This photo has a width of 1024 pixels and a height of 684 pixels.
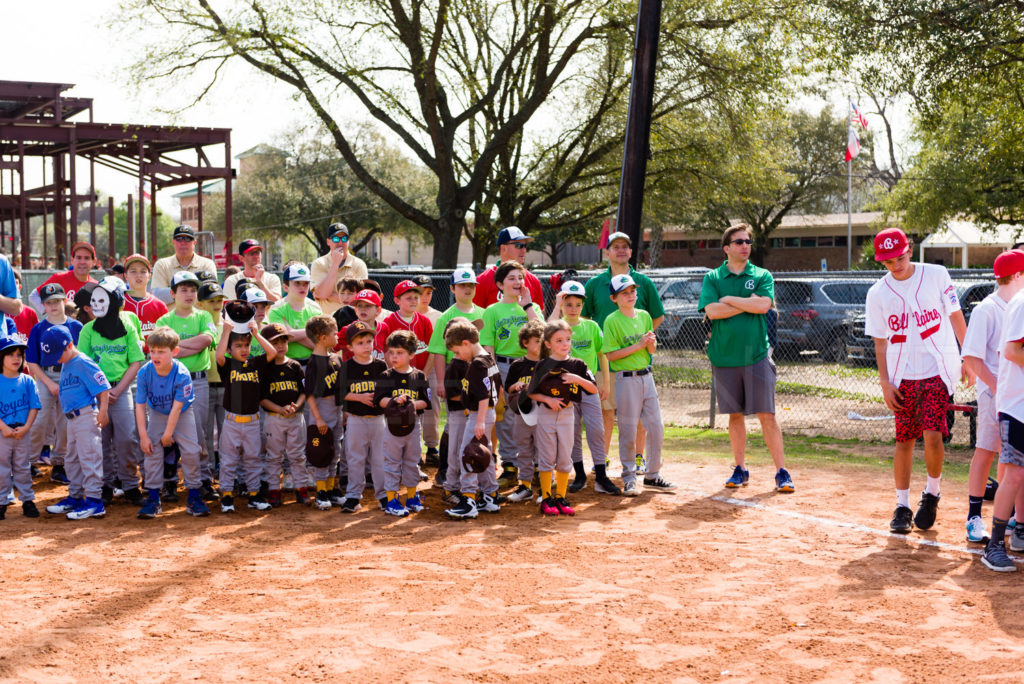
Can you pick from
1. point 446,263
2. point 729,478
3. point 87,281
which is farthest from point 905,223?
point 87,281

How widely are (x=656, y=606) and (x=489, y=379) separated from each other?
2.48 metres

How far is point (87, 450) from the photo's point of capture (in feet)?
22.7

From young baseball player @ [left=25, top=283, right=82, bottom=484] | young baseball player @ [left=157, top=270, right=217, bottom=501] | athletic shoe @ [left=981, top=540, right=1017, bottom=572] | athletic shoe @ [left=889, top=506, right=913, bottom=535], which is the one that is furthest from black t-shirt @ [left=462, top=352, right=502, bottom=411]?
athletic shoe @ [left=981, top=540, right=1017, bottom=572]

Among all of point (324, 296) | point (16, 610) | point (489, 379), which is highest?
point (324, 296)

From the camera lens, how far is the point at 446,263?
67.9 ft

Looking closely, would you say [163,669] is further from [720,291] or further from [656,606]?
[720,291]

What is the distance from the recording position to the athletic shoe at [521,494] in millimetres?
7459

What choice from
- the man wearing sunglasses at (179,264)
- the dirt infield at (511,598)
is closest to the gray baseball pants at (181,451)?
the dirt infield at (511,598)

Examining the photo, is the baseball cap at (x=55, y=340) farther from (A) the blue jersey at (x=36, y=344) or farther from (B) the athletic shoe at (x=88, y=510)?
(B) the athletic shoe at (x=88, y=510)

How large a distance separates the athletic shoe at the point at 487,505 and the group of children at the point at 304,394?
2 cm

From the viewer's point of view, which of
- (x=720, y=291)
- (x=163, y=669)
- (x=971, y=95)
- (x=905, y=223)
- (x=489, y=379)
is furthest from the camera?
(x=905, y=223)

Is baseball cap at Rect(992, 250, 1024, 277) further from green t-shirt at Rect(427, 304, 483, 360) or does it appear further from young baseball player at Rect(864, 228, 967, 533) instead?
green t-shirt at Rect(427, 304, 483, 360)

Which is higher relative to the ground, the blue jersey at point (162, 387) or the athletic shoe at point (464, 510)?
the blue jersey at point (162, 387)

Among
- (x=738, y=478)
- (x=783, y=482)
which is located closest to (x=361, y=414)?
(x=738, y=478)
